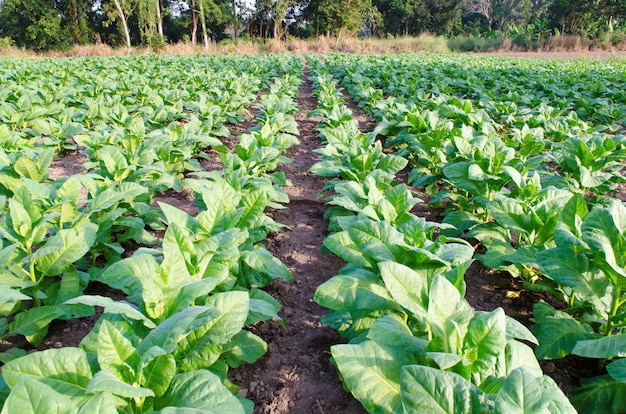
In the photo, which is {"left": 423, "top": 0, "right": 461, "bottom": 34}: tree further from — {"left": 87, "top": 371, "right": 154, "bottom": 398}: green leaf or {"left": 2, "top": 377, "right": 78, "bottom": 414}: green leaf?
{"left": 2, "top": 377, "right": 78, "bottom": 414}: green leaf

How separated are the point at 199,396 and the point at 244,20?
186 ft

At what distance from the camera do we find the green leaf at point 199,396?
1.31 meters

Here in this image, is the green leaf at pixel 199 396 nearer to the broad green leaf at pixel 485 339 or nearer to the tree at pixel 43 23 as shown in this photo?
the broad green leaf at pixel 485 339

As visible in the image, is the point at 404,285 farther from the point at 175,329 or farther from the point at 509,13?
the point at 509,13

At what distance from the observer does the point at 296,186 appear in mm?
5020

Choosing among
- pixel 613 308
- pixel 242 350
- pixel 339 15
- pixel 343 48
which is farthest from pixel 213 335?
pixel 339 15

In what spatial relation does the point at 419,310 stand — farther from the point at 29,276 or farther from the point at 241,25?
the point at 241,25

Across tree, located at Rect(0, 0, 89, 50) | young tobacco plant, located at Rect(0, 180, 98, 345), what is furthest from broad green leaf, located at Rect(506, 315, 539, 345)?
tree, located at Rect(0, 0, 89, 50)

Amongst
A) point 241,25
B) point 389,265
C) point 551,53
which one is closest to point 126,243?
point 389,265

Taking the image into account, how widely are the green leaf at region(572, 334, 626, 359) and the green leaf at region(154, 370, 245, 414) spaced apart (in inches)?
57.6

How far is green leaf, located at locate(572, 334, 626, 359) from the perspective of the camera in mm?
1707

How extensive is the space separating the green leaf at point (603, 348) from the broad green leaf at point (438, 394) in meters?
0.80

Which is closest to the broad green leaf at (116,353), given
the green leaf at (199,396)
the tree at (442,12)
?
the green leaf at (199,396)

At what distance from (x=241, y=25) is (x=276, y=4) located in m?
9.21
